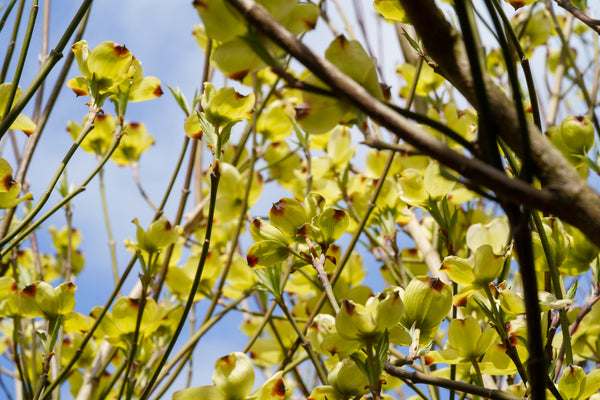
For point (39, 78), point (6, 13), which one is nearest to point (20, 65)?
point (39, 78)

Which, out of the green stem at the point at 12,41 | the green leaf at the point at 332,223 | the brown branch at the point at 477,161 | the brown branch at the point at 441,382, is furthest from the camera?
the green stem at the point at 12,41

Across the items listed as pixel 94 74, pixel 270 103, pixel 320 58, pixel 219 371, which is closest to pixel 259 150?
pixel 270 103

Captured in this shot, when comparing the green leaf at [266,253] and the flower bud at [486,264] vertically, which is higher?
the green leaf at [266,253]

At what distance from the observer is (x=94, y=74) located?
58 cm

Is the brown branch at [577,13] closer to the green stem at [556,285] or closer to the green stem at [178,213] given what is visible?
the green stem at [556,285]

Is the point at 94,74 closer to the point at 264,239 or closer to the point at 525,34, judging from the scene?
the point at 264,239

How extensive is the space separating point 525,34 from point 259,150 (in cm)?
58

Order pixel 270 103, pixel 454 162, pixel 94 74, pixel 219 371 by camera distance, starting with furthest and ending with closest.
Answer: pixel 270 103 → pixel 94 74 → pixel 219 371 → pixel 454 162

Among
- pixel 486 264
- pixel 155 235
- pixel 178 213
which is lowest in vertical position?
pixel 486 264

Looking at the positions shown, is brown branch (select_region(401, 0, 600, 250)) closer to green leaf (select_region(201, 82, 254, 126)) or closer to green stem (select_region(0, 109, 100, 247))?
green leaf (select_region(201, 82, 254, 126))

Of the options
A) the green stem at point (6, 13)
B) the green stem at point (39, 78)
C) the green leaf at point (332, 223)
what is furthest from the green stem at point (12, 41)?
the green leaf at point (332, 223)

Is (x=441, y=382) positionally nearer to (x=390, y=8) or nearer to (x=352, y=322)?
(x=352, y=322)

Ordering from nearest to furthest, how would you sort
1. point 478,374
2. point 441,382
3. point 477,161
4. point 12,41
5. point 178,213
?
point 477,161 < point 441,382 < point 478,374 < point 12,41 < point 178,213

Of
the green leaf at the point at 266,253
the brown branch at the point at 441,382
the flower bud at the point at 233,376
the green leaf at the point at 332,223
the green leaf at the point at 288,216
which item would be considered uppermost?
the green leaf at the point at 288,216
